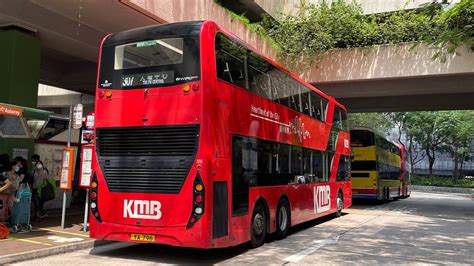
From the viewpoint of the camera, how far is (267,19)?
20641mm

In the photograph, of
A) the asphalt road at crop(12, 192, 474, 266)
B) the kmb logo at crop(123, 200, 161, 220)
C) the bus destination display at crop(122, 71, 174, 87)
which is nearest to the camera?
the kmb logo at crop(123, 200, 161, 220)

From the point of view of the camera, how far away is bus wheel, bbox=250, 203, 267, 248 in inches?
359

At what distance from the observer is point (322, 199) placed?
13.9 metres

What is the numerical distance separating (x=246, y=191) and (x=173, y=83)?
263 centimetres

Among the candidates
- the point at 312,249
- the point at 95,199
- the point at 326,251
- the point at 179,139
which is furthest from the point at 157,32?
the point at 326,251

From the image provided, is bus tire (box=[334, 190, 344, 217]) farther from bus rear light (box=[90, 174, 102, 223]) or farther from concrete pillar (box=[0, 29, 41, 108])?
concrete pillar (box=[0, 29, 41, 108])

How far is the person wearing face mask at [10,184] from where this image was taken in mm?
9727

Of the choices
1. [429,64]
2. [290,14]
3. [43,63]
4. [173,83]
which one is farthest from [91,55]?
[429,64]

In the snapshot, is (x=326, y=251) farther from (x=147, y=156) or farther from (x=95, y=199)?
(x=95, y=199)

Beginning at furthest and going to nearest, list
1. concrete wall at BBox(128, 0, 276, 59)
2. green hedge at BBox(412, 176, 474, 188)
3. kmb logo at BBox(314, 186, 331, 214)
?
green hedge at BBox(412, 176, 474, 188) → kmb logo at BBox(314, 186, 331, 214) → concrete wall at BBox(128, 0, 276, 59)

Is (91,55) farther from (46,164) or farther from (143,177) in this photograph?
(143,177)

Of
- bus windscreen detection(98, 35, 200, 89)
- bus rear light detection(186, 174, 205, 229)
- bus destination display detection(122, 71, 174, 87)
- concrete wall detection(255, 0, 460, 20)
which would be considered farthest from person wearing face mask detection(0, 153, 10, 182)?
concrete wall detection(255, 0, 460, 20)

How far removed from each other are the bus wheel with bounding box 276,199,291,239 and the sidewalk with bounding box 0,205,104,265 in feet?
13.8

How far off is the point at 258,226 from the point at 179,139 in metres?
2.91
